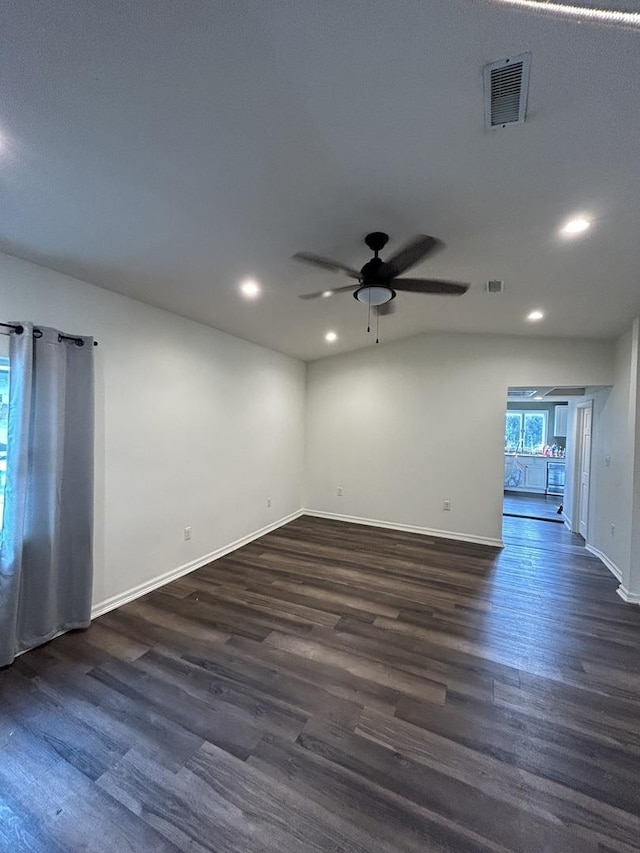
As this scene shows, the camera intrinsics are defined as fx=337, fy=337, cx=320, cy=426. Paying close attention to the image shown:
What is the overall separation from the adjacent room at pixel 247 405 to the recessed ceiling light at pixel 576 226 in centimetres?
2

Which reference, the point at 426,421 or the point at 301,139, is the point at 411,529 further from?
the point at 301,139

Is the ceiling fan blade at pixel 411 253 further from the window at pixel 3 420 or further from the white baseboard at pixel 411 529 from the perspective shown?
the white baseboard at pixel 411 529

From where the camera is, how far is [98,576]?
2.71m

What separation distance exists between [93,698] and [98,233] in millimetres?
2669

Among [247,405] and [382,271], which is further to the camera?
[247,405]

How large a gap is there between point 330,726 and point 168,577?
7.18 ft

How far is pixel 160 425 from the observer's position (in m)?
3.20

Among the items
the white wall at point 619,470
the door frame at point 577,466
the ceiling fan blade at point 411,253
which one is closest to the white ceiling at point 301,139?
the ceiling fan blade at point 411,253

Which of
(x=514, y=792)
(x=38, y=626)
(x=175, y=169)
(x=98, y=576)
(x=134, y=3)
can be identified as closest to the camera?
(x=134, y=3)

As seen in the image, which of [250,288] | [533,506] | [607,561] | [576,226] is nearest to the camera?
[576,226]

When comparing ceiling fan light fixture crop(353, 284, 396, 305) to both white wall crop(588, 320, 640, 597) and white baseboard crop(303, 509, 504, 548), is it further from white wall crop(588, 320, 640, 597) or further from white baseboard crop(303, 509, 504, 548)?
white baseboard crop(303, 509, 504, 548)

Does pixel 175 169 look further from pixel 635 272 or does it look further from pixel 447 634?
pixel 447 634

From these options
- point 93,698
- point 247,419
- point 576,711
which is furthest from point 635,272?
point 93,698

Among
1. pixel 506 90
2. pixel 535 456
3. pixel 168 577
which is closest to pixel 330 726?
pixel 168 577
